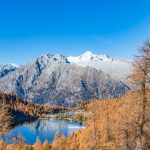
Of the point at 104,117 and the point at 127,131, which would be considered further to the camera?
the point at 104,117

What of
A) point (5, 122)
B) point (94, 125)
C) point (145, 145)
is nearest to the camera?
point (145, 145)

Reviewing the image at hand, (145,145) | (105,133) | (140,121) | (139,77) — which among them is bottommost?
(105,133)

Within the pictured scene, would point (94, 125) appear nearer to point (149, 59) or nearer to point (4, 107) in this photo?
point (4, 107)

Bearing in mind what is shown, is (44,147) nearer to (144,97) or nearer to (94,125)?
(94,125)

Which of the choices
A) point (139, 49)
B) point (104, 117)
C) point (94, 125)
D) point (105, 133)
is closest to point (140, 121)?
point (139, 49)

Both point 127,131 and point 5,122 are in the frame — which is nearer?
point 127,131

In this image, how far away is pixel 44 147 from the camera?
142 m

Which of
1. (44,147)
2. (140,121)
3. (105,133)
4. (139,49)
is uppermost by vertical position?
(139,49)

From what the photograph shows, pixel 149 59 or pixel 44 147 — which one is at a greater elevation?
pixel 149 59

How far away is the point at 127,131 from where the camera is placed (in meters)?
30.4

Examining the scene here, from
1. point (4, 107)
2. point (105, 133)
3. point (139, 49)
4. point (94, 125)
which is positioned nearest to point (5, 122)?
point (4, 107)

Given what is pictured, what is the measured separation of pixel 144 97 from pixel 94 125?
65455 millimetres

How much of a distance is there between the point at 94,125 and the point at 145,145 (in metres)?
65.0

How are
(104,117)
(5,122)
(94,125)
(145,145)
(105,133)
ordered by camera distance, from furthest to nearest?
1. (104,117)
2. (105,133)
3. (94,125)
4. (5,122)
5. (145,145)
